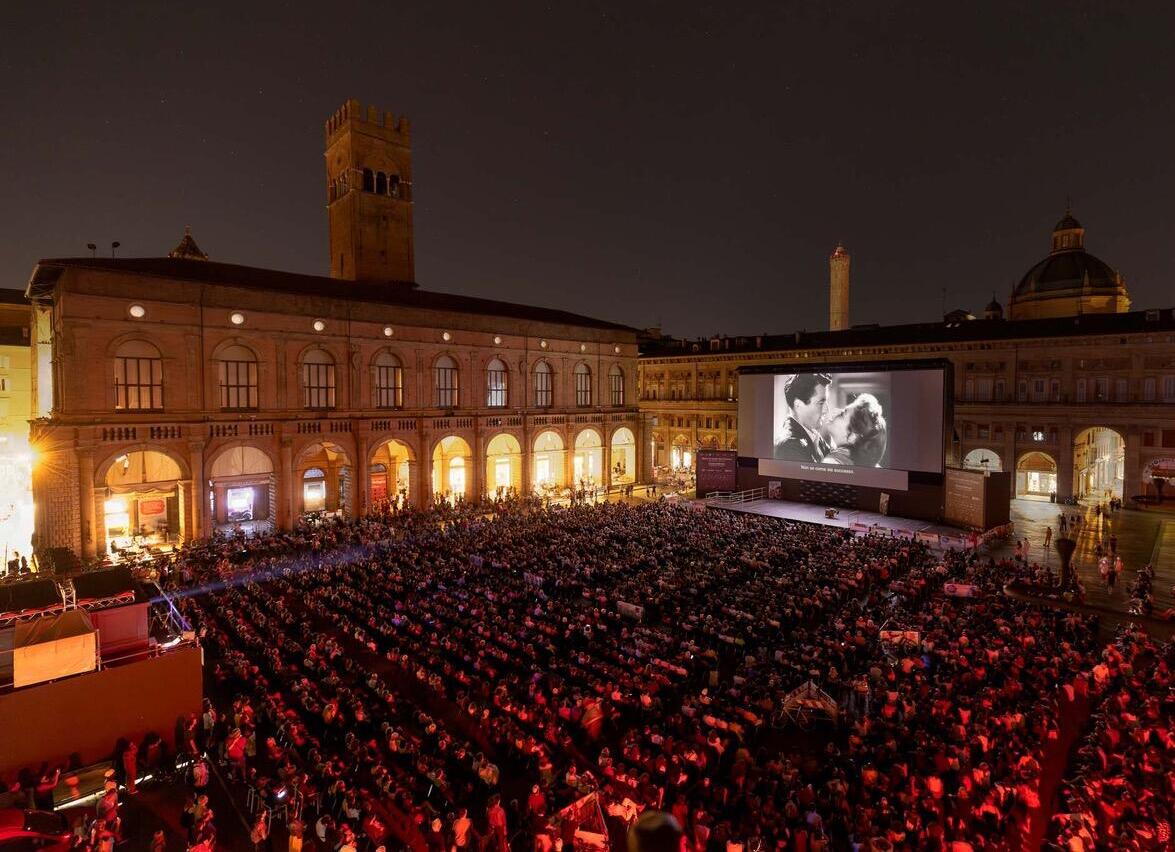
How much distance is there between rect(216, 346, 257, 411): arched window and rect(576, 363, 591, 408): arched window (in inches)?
976

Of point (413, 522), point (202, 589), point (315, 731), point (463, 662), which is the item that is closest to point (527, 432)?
point (413, 522)

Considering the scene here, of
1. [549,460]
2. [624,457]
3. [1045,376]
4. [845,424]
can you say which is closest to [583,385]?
[549,460]

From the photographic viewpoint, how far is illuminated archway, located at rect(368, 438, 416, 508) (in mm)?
40844

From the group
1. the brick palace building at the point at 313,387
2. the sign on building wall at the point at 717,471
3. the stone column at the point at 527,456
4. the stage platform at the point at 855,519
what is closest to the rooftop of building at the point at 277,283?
the brick palace building at the point at 313,387

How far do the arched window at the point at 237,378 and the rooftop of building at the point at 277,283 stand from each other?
359 centimetres

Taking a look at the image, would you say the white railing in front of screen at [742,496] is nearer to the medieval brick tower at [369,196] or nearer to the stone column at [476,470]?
the stone column at [476,470]

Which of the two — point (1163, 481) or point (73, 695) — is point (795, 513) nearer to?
point (1163, 481)

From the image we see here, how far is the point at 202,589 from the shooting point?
23156 millimetres

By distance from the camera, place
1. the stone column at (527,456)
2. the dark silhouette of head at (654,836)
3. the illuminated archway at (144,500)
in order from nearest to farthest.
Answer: the dark silhouette of head at (654,836)
the illuminated archway at (144,500)
the stone column at (527,456)

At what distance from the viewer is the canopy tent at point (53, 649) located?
40.1 ft

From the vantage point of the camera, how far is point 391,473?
42781 millimetres

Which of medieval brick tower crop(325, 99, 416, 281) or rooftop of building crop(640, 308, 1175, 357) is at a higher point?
medieval brick tower crop(325, 99, 416, 281)

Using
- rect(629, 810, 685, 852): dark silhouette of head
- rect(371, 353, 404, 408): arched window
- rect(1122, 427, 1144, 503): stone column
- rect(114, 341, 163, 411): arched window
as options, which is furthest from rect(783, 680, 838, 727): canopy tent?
rect(1122, 427, 1144, 503): stone column

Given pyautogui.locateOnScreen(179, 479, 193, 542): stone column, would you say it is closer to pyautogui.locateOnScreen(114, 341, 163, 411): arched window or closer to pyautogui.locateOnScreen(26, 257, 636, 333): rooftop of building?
pyautogui.locateOnScreen(114, 341, 163, 411): arched window
